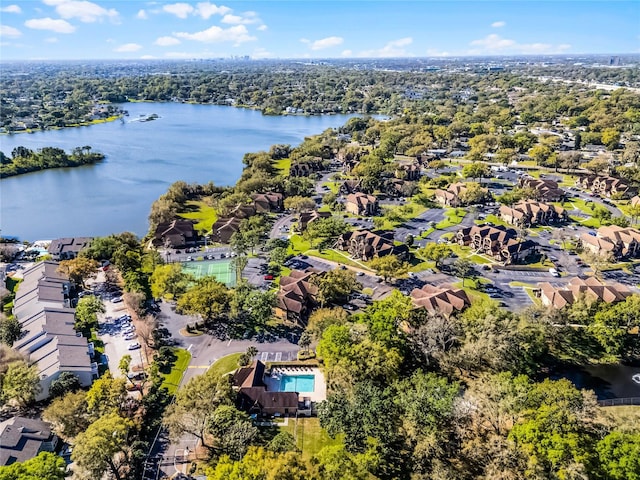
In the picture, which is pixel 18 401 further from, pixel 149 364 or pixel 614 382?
pixel 614 382

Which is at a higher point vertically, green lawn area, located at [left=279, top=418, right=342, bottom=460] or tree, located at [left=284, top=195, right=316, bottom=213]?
tree, located at [left=284, top=195, right=316, bottom=213]

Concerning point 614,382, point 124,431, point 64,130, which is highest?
point 64,130

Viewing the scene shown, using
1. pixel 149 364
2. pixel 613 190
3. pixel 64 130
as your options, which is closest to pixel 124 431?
pixel 149 364

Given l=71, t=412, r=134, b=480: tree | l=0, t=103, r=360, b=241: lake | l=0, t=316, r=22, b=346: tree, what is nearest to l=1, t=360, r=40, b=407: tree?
l=0, t=316, r=22, b=346: tree

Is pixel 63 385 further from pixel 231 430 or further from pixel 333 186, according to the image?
pixel 333 186

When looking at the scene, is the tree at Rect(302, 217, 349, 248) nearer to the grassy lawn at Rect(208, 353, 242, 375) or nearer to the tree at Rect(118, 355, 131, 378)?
the grassy lawn at Rect(208, 353, 242, 375)

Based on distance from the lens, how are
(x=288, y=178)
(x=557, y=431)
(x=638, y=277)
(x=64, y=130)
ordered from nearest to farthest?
(x=557, y=431)
(x=638, y=277)
(x=288, y=178)
(x=64, y=130)

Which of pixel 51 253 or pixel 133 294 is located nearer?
pixel 133 294
